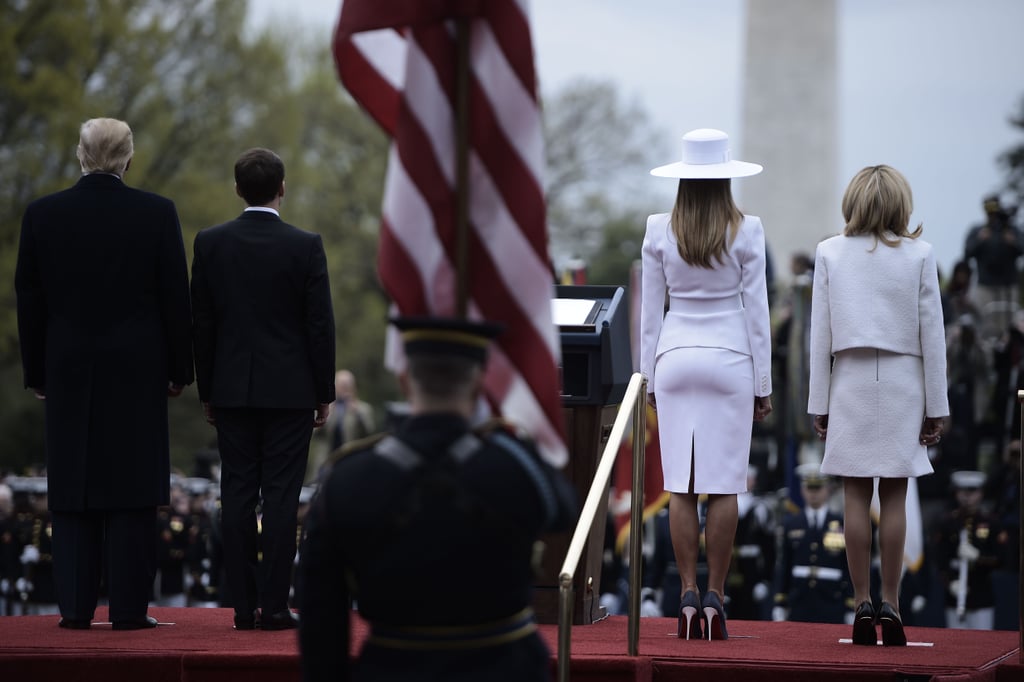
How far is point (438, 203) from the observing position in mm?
4500

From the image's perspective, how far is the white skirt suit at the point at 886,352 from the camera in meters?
7.02

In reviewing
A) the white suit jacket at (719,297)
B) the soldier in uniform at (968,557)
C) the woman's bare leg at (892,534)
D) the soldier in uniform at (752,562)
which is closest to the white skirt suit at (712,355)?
the white suit jacket at (719,297)

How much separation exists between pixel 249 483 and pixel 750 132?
103ft

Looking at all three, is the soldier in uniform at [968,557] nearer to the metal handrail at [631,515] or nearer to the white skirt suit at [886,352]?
the white skirt suit at [886,352]

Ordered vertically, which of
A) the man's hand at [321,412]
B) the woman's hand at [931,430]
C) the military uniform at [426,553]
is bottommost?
the military uniform at [426,553]

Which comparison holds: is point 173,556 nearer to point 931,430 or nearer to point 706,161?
point 706,161

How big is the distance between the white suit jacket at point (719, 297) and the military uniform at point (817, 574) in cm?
646

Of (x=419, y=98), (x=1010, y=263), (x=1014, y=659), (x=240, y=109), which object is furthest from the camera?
(x=240, y=109)

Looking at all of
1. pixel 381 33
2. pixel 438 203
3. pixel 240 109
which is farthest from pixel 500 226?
pixel 240 109

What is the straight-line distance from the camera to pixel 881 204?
706 centimetres

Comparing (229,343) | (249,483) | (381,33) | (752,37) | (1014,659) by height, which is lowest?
(1014,659)

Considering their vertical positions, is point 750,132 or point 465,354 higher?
point 750,132

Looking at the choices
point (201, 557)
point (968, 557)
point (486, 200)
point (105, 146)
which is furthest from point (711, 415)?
point (201, 557)

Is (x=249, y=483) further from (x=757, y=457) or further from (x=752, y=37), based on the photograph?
(x=752, y=37)
